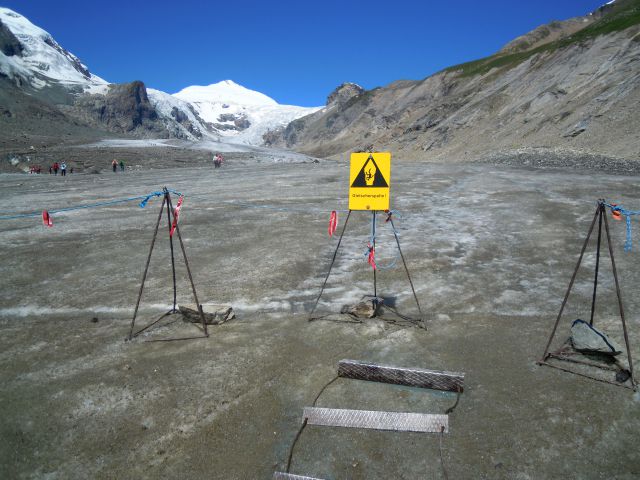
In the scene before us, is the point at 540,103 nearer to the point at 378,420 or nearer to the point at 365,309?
the point at 365,309

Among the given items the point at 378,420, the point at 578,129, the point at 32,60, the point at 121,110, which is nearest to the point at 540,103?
the point at 578,129

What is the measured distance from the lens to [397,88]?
102 meters

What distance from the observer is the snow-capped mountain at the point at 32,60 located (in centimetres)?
9806

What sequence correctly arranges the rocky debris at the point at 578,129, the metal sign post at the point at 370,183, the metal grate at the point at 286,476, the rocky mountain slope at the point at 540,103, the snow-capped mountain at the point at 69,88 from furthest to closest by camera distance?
the snow-capped mountain at the point at 69,88, the rocky debris at the point at 578,129, the rocky mountain slope at the point at 540,103, the metal sign post at the point at 370,183, the metal grate at the point at 286,476

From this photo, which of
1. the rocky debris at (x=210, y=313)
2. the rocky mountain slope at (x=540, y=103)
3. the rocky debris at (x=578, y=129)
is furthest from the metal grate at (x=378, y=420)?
the rocky debris at (x=578, y=129)

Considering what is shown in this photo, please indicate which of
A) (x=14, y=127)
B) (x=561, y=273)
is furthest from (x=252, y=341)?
(x=14, y=127)

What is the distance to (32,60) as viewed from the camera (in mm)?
115312

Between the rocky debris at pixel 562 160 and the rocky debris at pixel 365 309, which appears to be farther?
the rocky debris at pixel 562 160

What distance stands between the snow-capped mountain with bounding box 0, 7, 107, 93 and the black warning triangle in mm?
107471

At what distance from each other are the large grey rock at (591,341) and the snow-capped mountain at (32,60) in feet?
364

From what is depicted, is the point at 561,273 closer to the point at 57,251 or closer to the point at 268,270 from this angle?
the point at 268,270

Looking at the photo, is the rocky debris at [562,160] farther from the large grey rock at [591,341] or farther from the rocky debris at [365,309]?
the rocky debris at [365,309]

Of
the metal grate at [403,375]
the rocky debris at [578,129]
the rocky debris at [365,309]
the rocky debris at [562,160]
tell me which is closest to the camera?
the metal grate at [403,375]

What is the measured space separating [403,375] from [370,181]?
3.34 m
